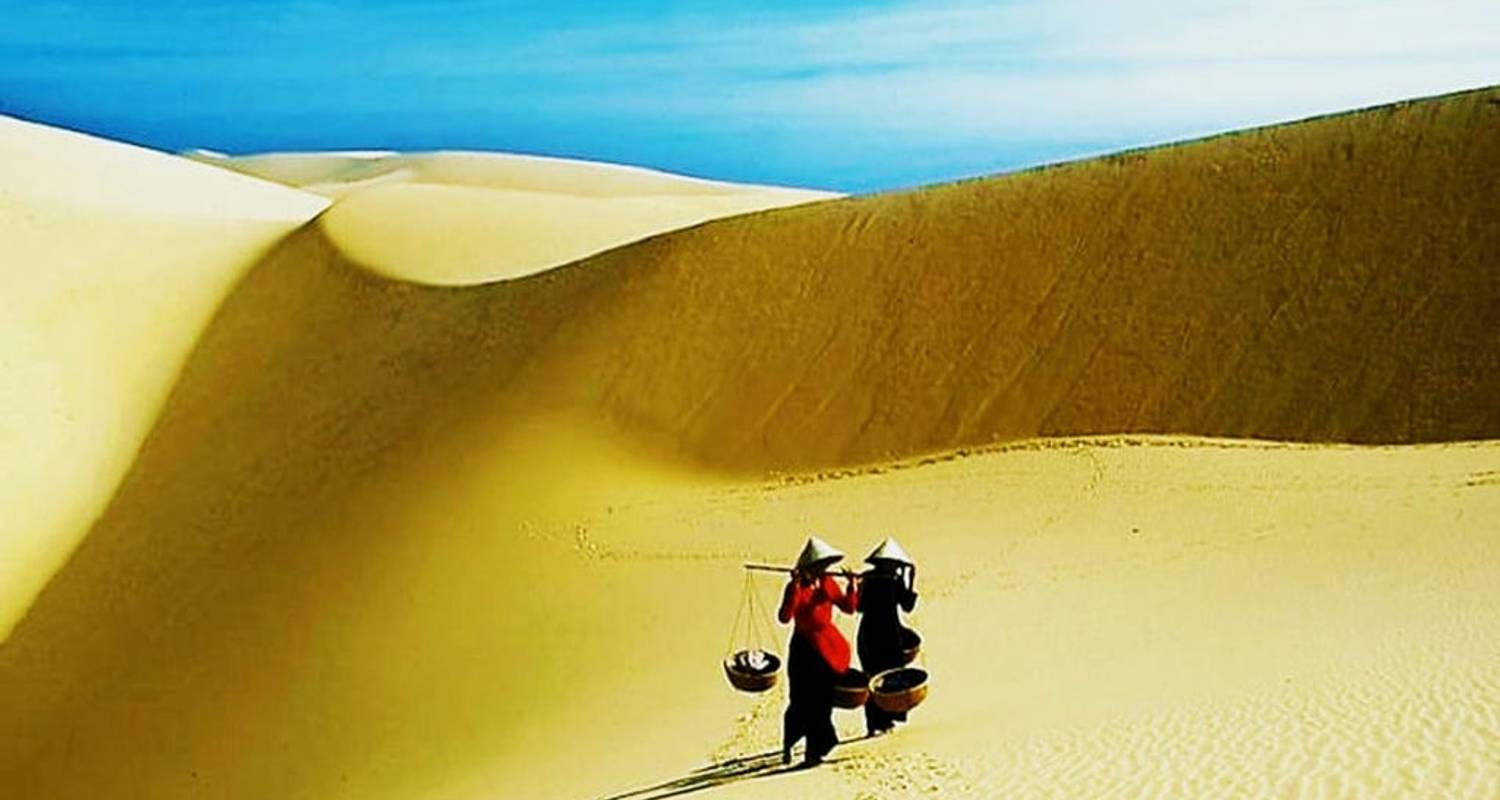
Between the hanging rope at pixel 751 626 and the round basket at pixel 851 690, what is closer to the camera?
the round basket at pixel 851 690

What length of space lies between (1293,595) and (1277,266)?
11653 millimetres

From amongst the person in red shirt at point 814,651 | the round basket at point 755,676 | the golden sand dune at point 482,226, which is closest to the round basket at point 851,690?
the person in red shirt at point 814,651

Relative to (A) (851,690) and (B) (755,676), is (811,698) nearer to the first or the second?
(A) (851,690)

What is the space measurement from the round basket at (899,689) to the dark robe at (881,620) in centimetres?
38

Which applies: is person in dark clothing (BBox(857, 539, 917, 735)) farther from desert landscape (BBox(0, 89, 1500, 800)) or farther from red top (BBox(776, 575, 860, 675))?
desert landscape (BBox(0, 89, 1500, 800))

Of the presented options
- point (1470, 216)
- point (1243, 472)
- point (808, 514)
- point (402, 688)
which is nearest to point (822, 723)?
point (402, 688)

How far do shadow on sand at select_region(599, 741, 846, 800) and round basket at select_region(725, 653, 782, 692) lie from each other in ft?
1.89

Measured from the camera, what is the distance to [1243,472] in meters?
19.8

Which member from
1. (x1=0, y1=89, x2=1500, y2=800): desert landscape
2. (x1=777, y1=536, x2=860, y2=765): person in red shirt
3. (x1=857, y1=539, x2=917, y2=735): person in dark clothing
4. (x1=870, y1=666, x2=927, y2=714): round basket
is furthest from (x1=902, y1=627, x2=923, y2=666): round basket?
(x1=0, y1=89, x2=1500, y2=800): desert landscape

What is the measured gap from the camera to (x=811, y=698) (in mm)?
10805

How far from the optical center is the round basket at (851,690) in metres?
10.7

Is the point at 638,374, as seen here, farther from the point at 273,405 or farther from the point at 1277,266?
the point at 1277,266

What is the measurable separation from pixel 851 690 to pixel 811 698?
301 millimetres

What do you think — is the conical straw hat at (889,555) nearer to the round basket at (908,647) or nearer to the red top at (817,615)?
→ the red top at (817,615)
